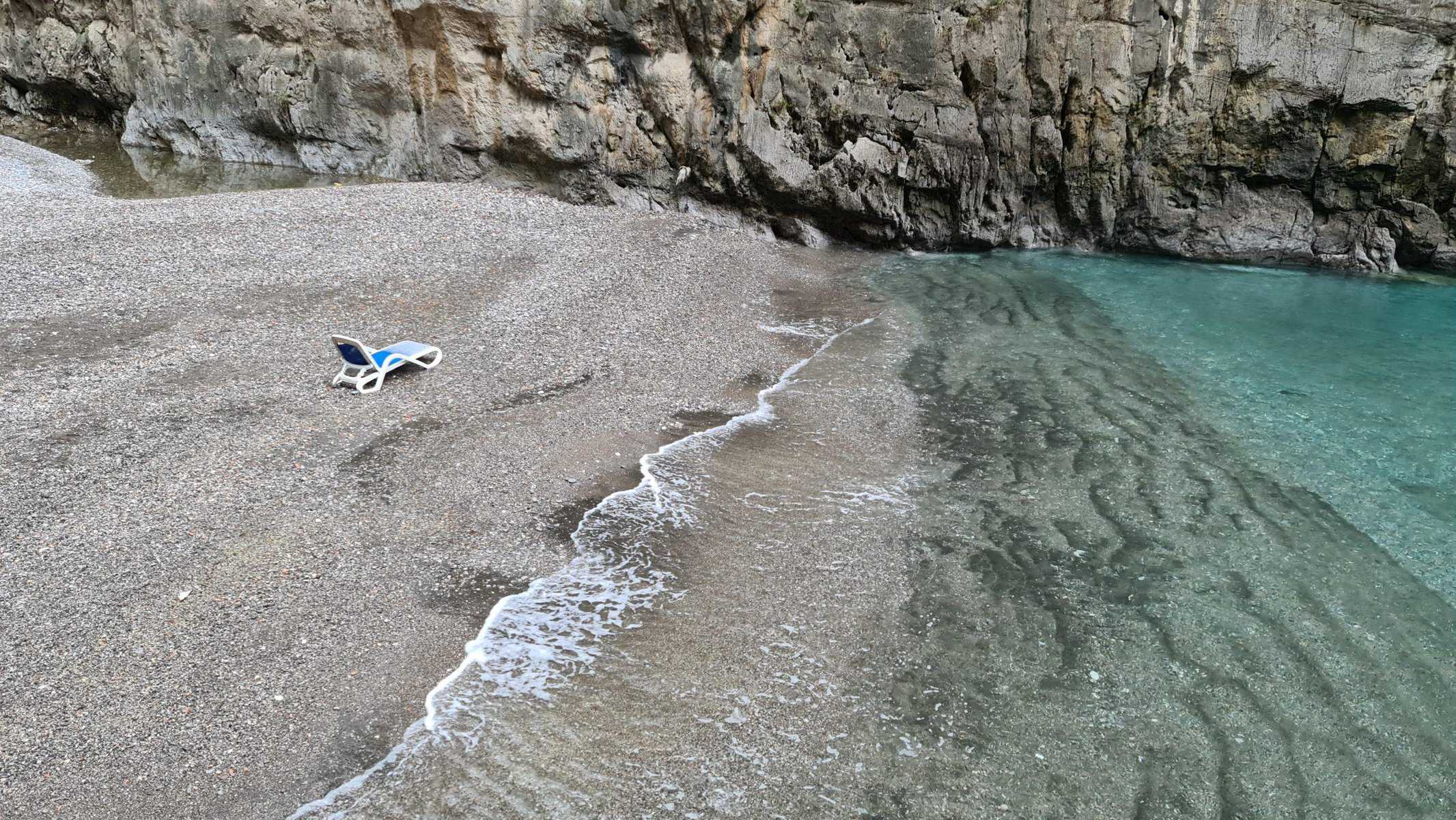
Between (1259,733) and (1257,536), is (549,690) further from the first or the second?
(1257,536)

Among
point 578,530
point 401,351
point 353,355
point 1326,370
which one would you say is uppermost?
point 353,355

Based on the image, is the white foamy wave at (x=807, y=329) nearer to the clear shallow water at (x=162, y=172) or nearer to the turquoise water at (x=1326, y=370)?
the turquoise water at (x=1326, y=370)

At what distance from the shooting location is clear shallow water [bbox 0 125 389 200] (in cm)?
1984

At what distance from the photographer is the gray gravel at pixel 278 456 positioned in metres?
5.12

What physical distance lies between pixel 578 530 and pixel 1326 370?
10.9 m

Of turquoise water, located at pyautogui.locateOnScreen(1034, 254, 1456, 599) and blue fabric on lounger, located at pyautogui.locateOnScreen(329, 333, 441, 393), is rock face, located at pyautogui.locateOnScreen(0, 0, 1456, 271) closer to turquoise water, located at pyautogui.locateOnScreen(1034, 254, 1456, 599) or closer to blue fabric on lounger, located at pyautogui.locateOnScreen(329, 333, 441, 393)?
turquoise water, located at pyautogui.locateOnScreen(1034, 254, 1456, 599)

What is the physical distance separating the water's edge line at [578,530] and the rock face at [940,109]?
7079 millimetres

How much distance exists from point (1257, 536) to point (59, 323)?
13040 mm

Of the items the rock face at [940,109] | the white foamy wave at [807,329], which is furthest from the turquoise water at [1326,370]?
the white foamy wave at [807,329]

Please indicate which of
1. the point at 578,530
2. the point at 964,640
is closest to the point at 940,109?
the point at 578,530

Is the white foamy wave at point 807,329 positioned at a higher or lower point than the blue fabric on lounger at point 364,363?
lower

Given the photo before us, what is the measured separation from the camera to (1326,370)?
Answer: 40.8ft

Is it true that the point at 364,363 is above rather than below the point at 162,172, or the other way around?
below

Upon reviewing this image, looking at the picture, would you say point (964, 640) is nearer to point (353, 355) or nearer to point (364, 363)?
point (364, 363)
